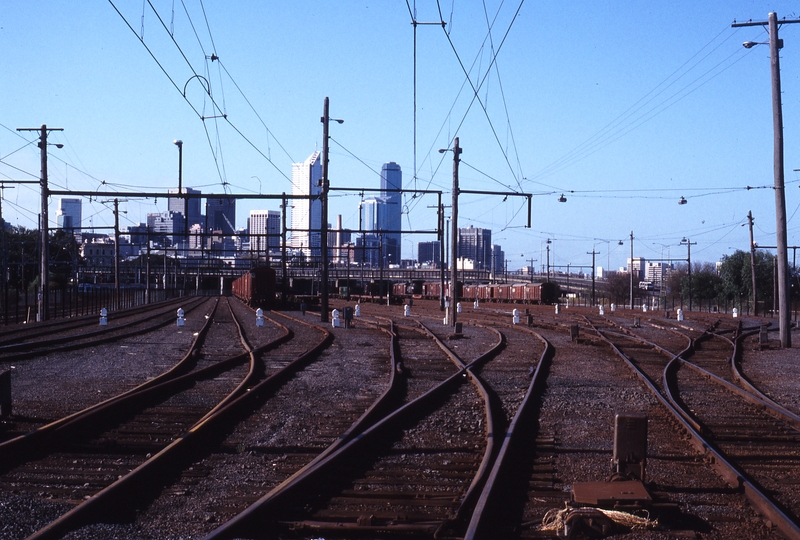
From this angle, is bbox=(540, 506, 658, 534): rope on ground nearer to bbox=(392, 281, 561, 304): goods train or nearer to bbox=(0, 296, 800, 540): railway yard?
bbox=(0, 296, 800, 540): railway yard

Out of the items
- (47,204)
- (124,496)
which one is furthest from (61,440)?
(47,204)

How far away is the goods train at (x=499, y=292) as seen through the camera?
238ft

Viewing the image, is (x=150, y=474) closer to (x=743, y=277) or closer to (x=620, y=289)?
(x=743, y=277)

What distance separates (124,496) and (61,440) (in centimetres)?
→ 259

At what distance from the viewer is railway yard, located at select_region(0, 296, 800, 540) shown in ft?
19.2

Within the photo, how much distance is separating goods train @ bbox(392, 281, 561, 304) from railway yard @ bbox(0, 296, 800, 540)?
1870 inches

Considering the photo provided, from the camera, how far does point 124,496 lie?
6410 mm

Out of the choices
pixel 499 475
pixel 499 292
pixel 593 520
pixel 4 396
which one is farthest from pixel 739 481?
pixel 499 292

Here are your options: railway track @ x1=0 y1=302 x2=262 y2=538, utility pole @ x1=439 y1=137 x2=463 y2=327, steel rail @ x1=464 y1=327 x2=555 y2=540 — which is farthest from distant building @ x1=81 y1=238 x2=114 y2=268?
steel rail @ x1=464 y1=327 x2=555 y2=540

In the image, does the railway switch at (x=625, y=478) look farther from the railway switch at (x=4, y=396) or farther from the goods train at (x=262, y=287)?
the goods train at (x=262, y=287)

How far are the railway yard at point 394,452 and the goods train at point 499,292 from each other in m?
47.5

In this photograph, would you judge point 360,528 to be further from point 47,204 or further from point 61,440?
point 47,204

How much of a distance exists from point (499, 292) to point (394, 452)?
245 feet

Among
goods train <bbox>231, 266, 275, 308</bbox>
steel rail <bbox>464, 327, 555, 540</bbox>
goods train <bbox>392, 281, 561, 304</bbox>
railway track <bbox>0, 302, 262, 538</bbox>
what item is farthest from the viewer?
goods train <bbox>392, 281, 561, 304</bbox>
